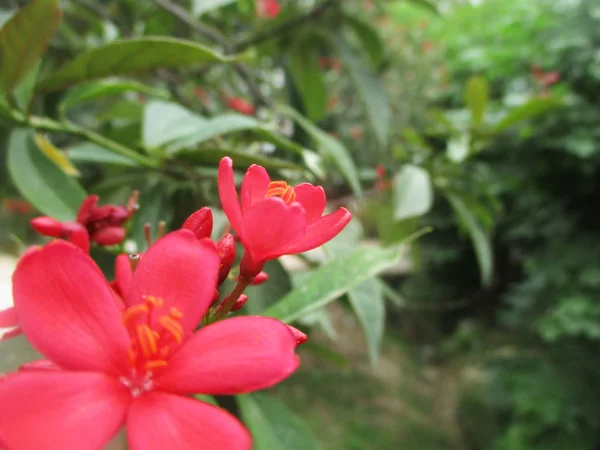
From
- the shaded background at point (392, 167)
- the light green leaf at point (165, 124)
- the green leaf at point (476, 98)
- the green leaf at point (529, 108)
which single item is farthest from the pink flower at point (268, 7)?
the light green leaf at point (165, 124)

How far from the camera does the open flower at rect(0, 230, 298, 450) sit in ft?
0.70

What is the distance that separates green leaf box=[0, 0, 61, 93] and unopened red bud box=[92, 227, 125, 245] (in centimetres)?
18

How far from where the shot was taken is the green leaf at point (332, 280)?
0.43m

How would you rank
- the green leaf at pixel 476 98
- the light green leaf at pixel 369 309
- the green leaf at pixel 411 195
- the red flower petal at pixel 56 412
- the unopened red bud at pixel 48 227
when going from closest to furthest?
the red flower petal at pixel 56 412 → the unopened red bud at pixel 48 227 → the light green leaf at pixel 369 309 → the green leaf at pixel 411 195 → the green leaf at pixel 476 98

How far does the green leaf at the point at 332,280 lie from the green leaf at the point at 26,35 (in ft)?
1.01

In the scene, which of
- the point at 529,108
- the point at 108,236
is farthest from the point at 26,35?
the point at 529,108

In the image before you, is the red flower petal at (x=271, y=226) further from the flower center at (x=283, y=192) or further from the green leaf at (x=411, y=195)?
the green leaf at (x=411, y=195)

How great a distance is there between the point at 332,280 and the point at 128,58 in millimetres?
293

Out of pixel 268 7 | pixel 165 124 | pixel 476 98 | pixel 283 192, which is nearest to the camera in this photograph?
pixel 283 192

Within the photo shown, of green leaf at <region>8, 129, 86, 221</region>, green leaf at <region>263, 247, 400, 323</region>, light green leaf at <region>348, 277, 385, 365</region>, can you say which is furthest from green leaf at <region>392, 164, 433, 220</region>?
green leaf at <region>8, 129, 86, 221</region>

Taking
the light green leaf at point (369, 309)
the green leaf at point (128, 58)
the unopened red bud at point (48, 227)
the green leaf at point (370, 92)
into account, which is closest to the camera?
the unopened red bud at point (48, 227)

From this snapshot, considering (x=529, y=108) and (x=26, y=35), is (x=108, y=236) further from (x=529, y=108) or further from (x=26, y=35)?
(x=529, y=108)

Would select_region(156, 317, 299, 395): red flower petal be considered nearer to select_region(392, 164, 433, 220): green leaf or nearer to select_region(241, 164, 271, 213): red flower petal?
select_region(241, 164, 271, 213): red flower petal

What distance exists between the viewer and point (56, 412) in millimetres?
213
